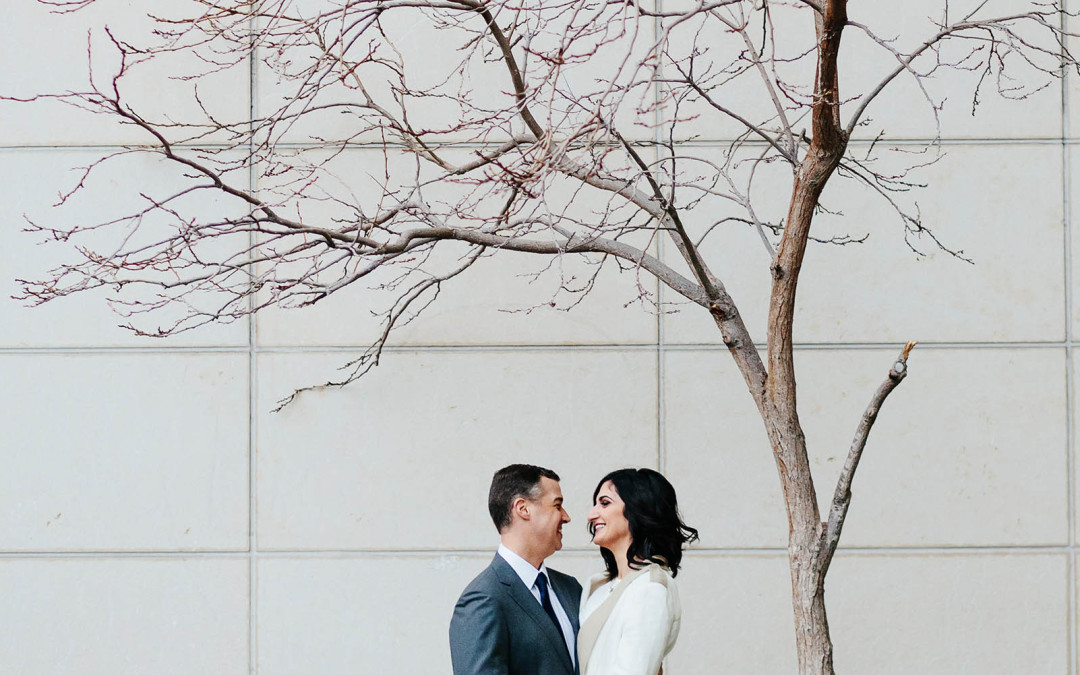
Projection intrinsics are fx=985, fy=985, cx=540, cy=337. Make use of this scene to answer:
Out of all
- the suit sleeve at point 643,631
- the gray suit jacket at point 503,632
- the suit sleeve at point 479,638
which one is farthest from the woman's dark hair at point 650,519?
the suit sleeve at point 479,638

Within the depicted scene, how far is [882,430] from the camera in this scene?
483cm

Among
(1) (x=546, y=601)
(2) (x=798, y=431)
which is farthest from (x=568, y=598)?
(2) (x=798, y=431)

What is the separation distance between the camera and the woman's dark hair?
310 centimetres

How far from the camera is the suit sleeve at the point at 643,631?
2885 millimetres

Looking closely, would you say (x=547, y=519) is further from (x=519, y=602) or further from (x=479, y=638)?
(x=479, y=638)

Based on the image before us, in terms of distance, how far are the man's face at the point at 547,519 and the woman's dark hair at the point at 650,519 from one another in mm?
207

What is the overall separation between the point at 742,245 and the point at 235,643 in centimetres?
317

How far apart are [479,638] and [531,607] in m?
0.21

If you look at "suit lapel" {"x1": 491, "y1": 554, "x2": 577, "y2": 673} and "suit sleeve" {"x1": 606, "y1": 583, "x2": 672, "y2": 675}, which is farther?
"suit lapel" {"x1": 491, "y1": 554, "x2": 577, "y2": 673}

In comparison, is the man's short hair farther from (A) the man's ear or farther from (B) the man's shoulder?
(B) the man's shoulder

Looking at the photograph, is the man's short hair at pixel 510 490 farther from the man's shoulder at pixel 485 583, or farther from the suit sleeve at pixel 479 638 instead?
the suit sleeve at pixel 479 638

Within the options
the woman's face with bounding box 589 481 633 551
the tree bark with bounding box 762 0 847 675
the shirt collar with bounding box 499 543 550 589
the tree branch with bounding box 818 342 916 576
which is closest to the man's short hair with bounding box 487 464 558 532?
the shirt collar with bounding box 499 543 550 589

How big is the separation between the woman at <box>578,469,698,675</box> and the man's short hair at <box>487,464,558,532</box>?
22 centimetres

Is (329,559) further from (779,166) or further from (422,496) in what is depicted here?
(779,166)
